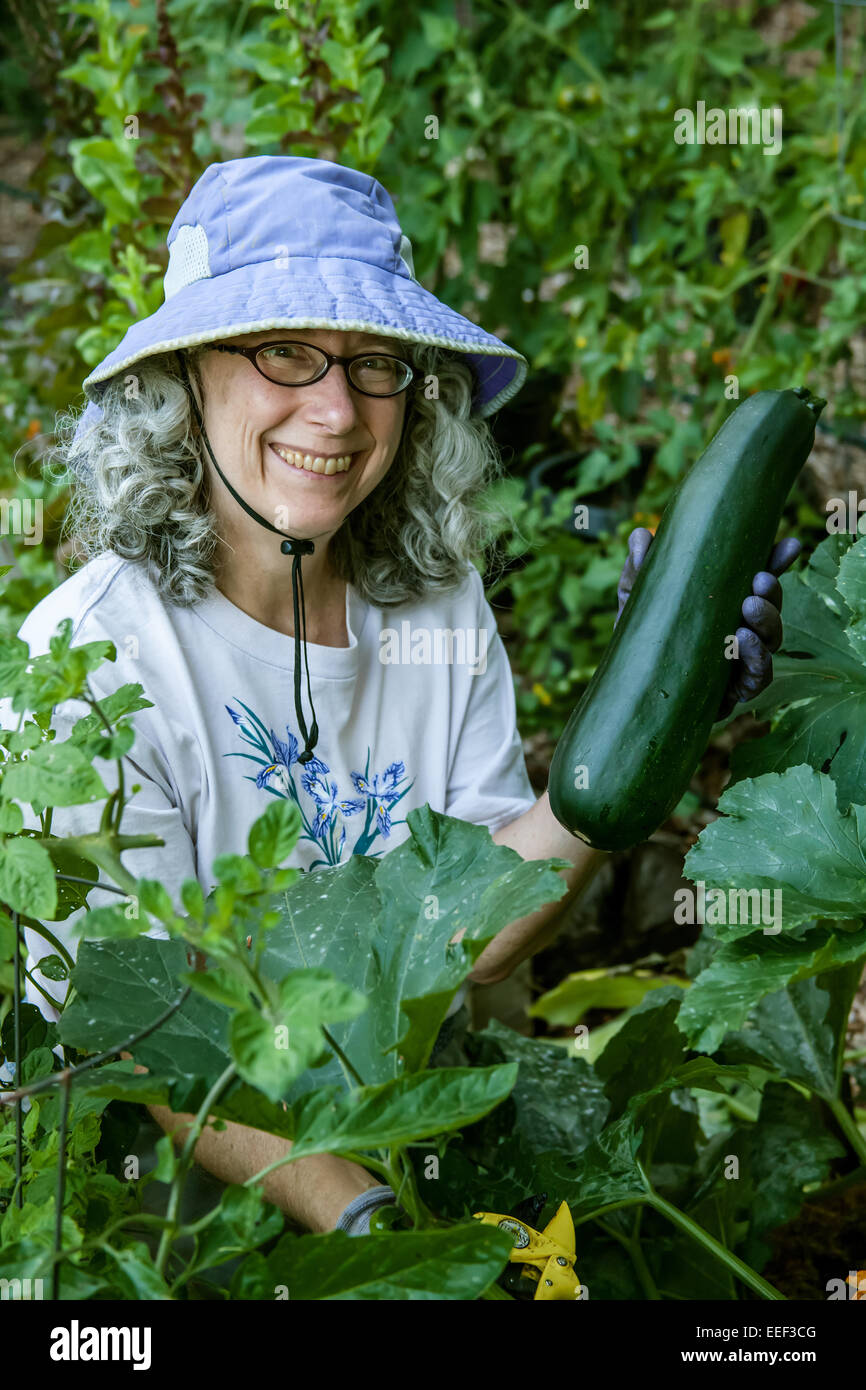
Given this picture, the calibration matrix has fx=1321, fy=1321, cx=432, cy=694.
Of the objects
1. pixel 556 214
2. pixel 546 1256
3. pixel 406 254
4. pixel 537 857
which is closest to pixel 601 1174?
pixel 546 1256

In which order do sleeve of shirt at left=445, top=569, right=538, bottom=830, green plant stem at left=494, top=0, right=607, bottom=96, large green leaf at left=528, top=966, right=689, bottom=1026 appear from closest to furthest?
sleeve of shirt at left=445, top=569, right=538, bottom=830 → large green leaf at left=528, top=966, right=689, bottom=1026 → green plant stem at left=494, top=0, right=607, bottom=96

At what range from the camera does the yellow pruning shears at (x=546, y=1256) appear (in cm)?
97

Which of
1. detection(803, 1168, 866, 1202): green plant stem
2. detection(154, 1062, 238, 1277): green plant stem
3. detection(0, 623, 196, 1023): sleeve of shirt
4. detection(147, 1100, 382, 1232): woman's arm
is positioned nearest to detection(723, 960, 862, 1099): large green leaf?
detection(803, 1168, 866, 1202): green plant stem

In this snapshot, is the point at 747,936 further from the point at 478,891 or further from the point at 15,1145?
the point at 15,1145

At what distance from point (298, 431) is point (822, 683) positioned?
62 centimetres

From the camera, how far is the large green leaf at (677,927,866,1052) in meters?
0.97

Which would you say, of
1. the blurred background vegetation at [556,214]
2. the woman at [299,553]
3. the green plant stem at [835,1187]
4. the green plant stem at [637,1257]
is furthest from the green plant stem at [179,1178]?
the blurred background vegetation at [556,214]

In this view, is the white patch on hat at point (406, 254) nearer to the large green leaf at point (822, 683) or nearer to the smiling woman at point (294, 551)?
the smiling woman at point (294, 551)

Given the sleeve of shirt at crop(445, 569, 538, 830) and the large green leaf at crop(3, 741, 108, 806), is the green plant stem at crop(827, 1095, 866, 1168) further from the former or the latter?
the large green leaf at crop(3, 741, 108, 806)

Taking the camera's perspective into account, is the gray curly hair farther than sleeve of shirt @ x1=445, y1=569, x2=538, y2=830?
No

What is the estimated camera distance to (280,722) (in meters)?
1.57

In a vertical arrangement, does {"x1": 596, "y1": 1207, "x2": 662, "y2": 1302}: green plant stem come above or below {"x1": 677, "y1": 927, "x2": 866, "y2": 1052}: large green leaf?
below

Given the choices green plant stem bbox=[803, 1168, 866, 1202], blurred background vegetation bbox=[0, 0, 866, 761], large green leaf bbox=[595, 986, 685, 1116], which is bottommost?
green plant stem bbox=[803, 1168, 866, 1202]
